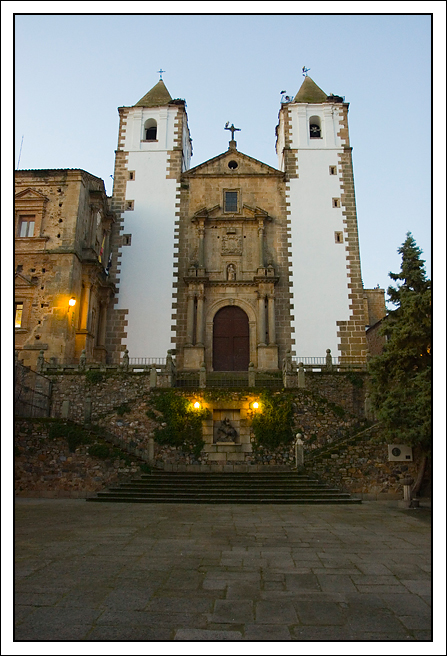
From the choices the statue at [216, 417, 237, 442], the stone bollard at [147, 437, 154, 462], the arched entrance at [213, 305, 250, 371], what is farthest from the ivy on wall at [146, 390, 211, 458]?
the arched entrance at [213, 305, 250, 371]

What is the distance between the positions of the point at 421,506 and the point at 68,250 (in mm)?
16536

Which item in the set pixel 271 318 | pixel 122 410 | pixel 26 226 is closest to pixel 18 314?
pixel 26 226

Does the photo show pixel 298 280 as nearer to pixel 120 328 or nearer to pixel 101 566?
pixel 120 328

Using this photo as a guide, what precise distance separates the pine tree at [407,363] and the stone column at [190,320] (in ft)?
34.3

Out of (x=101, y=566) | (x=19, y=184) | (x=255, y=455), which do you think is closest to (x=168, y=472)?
(x=255, y=455)

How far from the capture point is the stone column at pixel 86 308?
20422 mm

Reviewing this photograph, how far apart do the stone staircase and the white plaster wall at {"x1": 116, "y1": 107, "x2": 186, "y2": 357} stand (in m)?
8.54

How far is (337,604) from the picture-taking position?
185 inches

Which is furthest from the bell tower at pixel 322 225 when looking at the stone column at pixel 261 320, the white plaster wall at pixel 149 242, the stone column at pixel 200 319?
the white plaster wall at pixel 149 242

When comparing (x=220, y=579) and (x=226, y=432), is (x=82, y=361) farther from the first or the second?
(x=220, y=579)

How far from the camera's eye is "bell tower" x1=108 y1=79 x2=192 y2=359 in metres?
22.5

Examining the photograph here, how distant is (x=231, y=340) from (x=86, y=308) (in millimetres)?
6940

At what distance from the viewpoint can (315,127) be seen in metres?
26.2

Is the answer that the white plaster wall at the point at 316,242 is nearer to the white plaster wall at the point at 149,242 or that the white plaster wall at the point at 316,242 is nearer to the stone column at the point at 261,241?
the stone column at the point at 261,241
